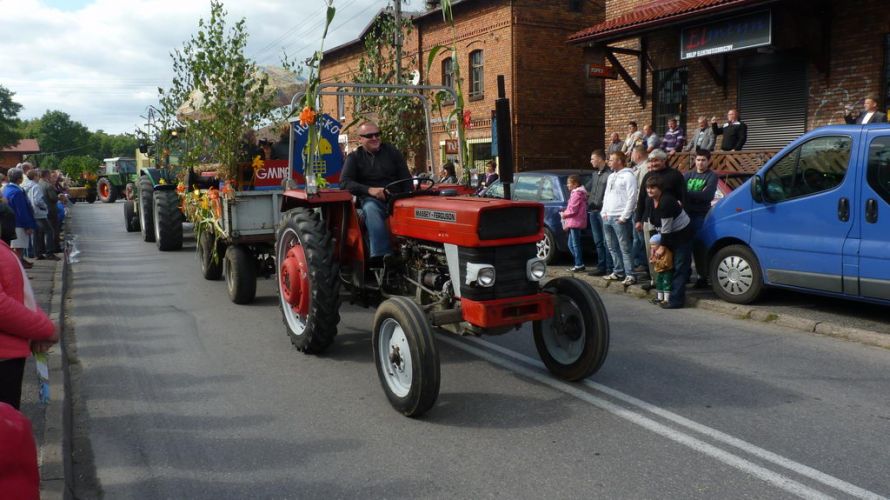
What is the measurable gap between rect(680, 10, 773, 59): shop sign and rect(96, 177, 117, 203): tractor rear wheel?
3484 centimetres

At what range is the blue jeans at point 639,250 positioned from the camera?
9914mm

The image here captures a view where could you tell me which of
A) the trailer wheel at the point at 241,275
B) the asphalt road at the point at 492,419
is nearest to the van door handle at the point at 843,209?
the asphalt road at the point at 492,419

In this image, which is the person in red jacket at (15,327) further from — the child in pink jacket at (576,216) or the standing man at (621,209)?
the child in pink jacket at (576,216)

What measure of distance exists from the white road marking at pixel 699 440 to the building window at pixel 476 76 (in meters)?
19.6

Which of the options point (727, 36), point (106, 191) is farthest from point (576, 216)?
point (106, 191)

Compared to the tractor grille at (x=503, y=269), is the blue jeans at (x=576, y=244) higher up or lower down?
lower down

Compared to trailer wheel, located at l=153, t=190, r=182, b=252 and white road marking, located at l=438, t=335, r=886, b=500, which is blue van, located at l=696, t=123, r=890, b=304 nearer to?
white road marking, located at l=438, t=335, r=886, b=500

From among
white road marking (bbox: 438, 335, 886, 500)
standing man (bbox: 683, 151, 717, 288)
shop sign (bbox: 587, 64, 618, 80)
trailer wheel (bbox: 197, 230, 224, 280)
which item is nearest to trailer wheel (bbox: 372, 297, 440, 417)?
white road marking (bbox: 438, 335, 886, 500)

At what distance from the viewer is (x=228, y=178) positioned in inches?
398

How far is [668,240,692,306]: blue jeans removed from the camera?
8523 mm

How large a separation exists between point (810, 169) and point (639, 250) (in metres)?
2.95

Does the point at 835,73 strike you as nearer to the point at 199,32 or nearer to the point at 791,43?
the point at 791,43

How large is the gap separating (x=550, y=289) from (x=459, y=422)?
51.4 inches

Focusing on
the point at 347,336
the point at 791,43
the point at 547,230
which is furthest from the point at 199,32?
the point at 791,43
